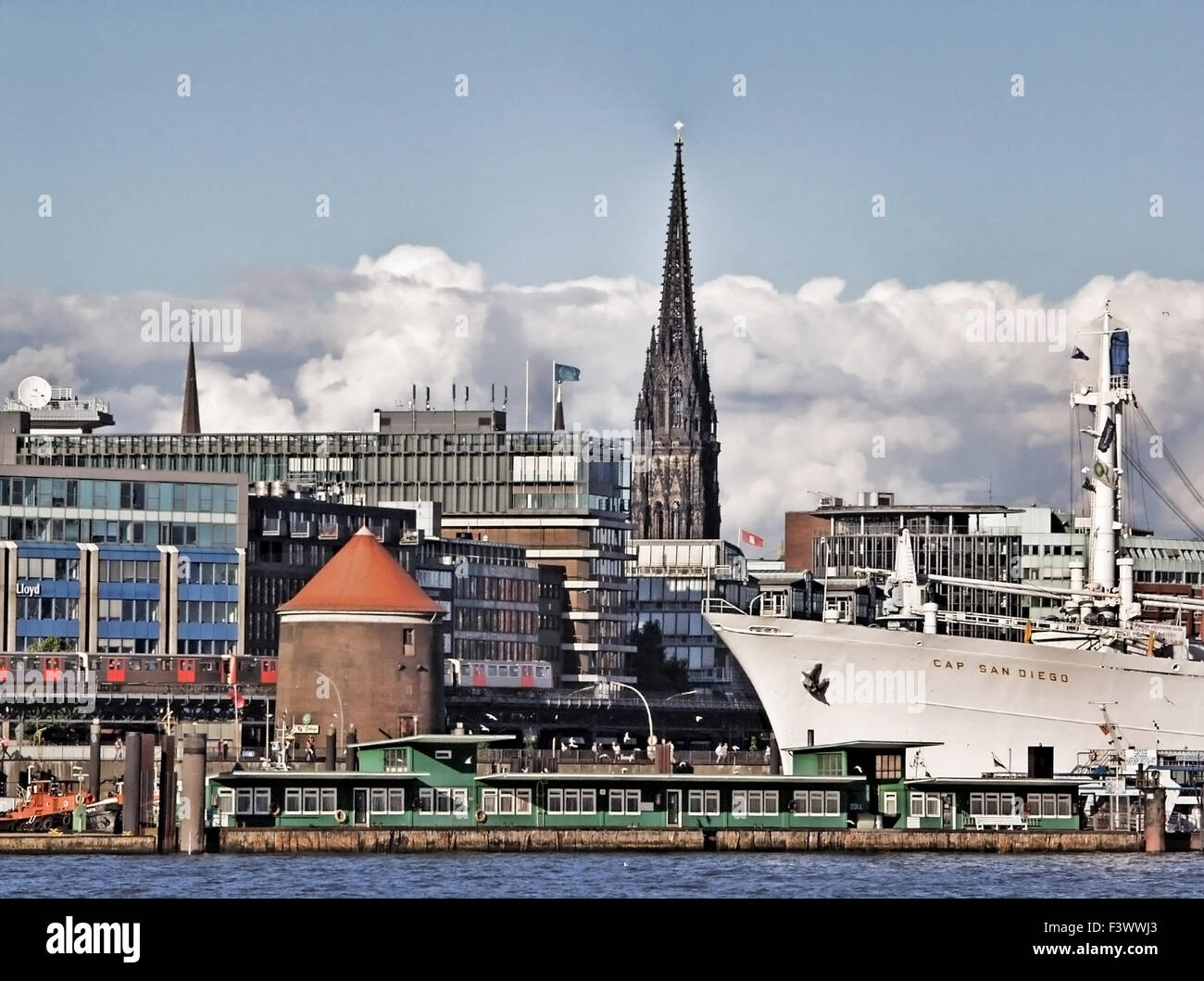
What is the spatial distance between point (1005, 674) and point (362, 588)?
3043cm

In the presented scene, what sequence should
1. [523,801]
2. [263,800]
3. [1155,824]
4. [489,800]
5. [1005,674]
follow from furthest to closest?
[1005,674] < [1155,824] < [489,800] < [523,801] < [263,800]

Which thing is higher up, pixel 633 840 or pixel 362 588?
pixel 362 588

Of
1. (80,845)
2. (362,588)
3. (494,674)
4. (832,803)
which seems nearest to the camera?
(80,845)

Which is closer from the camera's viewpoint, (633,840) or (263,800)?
(633,840)

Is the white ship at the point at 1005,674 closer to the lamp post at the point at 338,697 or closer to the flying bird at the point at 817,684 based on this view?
the flying bird at the point at 817,684

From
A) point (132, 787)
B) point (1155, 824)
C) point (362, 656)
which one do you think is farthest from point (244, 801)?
point (362, 656)

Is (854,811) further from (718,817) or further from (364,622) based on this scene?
(364,622)

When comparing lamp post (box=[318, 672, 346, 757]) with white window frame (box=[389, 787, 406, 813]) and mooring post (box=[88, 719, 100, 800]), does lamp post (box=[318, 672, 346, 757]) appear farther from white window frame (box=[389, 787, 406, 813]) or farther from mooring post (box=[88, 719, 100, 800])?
white window frame (box=[389, 787, 406, 813])

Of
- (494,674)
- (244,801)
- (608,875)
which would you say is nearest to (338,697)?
(244,801)

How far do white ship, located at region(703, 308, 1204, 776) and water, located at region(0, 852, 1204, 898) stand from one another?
23609mm

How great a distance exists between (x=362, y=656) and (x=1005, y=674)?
97.8ft

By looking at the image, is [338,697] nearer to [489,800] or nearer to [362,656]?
[362,656]

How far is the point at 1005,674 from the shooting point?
115 metres

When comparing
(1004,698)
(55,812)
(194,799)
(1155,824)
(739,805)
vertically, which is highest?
(1004,698)
